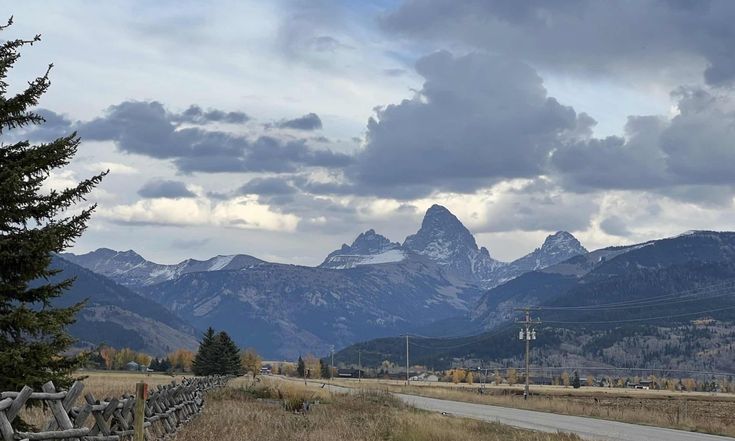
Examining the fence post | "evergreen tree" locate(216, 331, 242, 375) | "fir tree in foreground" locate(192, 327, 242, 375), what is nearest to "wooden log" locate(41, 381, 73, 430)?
Answer: the fence post

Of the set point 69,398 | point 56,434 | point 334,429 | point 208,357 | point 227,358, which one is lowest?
point 227,358

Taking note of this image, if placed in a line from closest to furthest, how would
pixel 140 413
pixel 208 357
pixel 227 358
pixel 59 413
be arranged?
1. pixel 140 413
2. pixel 59 413
3. pixel 227 358
4. pixel 208 357

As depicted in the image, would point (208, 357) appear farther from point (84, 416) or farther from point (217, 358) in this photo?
point (84, 416)

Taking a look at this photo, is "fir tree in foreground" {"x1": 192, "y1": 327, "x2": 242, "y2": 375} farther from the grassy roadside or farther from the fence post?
the fence post

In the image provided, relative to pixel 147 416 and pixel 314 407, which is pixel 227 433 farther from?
pixel 314 407

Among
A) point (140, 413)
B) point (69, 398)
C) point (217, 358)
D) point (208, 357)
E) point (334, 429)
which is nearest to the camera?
point (140, 413)

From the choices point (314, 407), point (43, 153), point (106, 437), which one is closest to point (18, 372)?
point (106, 437)

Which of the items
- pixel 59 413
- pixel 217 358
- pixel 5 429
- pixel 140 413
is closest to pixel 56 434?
pixel 59 413

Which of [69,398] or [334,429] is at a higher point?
[69,398]

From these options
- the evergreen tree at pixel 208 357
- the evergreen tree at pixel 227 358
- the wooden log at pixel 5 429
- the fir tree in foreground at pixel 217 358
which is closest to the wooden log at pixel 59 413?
the wooden log at pixel 5 429

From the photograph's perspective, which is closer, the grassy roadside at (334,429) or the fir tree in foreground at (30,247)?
the fir tree in foreground at (30,247)

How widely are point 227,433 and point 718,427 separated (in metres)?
25.3

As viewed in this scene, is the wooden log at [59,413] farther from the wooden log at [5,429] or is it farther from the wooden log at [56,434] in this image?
the wooden log at [5,429]

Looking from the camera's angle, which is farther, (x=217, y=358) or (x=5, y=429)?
(x=217, y=358)
